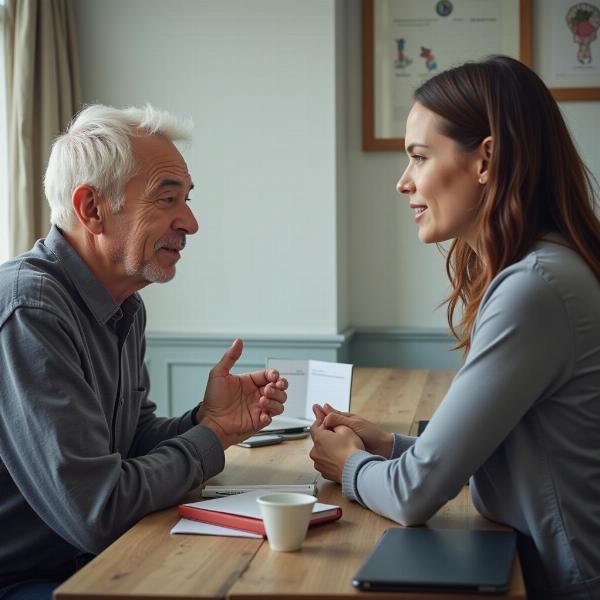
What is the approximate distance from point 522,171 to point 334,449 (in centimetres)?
62

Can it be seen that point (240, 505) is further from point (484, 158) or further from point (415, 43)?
point (415, 43)

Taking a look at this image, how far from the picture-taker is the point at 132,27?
416 cm

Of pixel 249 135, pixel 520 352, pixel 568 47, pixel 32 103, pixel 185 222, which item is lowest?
pixel 520 352

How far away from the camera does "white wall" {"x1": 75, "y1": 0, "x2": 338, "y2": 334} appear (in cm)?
404

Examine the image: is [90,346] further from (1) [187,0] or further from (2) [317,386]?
(1) [187,0]

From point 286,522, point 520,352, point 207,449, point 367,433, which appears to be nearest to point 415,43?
point 367,433

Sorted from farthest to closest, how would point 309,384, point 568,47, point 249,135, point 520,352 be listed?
1. point 568,47
2. point 249,135
3. point 309,384
4. point 520,352

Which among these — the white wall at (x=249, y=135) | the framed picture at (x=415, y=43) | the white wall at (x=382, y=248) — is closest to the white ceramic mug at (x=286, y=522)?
the white wall at (x=249, y=135)

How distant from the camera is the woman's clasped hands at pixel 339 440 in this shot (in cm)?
171

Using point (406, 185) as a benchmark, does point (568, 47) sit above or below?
above

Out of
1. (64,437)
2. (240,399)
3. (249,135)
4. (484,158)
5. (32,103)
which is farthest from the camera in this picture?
(249,135)

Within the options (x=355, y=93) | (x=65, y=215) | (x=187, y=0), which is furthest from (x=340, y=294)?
(x=65, y=215)

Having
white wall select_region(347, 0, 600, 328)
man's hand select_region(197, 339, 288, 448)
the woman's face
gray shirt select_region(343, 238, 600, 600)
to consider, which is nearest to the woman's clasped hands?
man's hand select_region(197, 339, 288, 448)

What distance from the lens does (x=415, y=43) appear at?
4.33 meters
